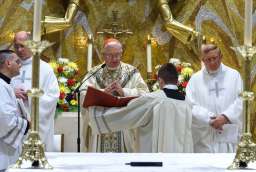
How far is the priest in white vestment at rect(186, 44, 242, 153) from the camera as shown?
6.50 m

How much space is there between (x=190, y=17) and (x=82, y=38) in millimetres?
1700

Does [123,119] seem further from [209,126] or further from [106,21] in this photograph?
[106,21]

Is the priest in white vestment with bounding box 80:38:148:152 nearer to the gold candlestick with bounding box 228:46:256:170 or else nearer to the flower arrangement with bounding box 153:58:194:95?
the flower arrangement with bounding box 153:58:194:95

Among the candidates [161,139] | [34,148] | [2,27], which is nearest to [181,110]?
[161,139]

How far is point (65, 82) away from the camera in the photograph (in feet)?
28.1

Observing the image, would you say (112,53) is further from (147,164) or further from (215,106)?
(147,164)

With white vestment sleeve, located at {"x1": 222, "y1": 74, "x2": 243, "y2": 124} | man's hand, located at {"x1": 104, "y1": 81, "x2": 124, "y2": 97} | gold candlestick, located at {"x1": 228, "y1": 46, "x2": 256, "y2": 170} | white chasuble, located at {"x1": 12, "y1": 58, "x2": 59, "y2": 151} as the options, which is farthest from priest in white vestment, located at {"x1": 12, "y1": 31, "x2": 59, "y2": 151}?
gold candlestick, located at {"x1": 228, "y1": 46, "x2": 256, "y2": 170}

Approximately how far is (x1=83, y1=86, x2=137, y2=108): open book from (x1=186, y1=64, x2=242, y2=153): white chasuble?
2.81ft

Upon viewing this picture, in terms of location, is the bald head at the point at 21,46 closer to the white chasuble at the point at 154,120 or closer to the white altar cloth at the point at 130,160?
the white chasuble at the point at 154,120

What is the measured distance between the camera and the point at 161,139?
6.20 metres

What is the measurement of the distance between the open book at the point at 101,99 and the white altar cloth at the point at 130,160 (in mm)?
1958

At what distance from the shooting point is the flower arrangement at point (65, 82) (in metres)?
8.47

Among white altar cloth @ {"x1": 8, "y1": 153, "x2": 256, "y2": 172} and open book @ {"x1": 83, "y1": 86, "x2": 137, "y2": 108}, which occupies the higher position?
open book @ {"x1": 83, "y1": 86, "x2": 137, "y2": 108}

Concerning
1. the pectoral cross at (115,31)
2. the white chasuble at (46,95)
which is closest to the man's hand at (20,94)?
the white chasuble at (46,95)
